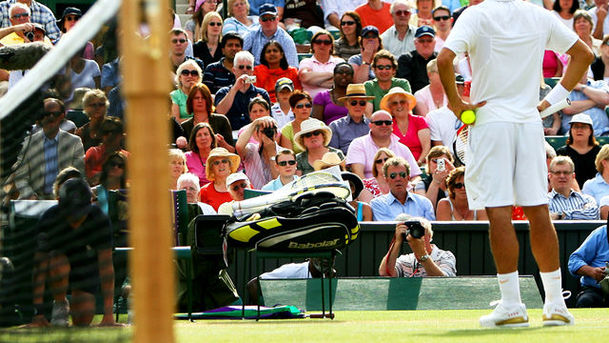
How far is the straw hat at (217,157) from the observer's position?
11.6 meters

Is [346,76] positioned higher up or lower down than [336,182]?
higher up

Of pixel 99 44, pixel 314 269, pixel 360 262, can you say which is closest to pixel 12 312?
pixel 99 44

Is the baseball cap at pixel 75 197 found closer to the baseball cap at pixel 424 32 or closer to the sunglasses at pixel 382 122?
the sunglasses at pixel 382 122

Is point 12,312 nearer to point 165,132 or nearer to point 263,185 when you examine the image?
point 165,132

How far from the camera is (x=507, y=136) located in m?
6.54

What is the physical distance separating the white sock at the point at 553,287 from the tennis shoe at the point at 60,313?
3072mm

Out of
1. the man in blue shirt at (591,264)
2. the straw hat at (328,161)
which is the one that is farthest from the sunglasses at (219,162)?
the man in blue shirt at (591,264)

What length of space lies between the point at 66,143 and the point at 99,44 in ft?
2.28

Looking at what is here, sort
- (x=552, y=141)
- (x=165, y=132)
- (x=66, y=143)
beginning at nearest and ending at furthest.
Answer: (x=165, y=132)
(x=66, y=143)
(x=552, y=141)

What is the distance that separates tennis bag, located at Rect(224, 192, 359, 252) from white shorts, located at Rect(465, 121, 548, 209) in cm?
178

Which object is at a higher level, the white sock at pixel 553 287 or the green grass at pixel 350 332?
the white sock at pixel 553 287

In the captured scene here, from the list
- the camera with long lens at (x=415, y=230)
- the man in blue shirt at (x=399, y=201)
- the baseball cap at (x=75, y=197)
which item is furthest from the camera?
the man in blue shirt at (x=399, y=201)

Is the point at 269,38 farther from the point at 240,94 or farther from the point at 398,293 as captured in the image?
the point at 398,293

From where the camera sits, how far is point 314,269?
10.2 metres
